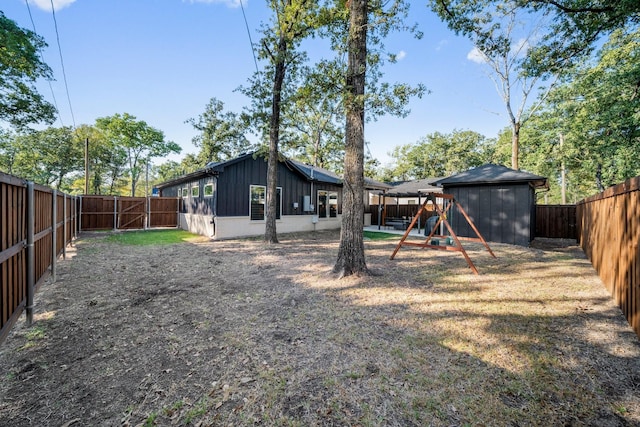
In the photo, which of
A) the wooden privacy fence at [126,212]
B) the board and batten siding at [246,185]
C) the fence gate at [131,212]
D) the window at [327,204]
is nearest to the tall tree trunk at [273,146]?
the board and batten siding at [246,185]

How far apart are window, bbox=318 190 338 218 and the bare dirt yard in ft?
33.3

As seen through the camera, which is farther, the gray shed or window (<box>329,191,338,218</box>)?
window (<box>329,191,338,218</box>)

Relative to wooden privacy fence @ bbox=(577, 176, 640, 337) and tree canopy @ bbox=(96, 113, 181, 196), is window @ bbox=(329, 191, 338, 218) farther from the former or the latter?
tree canopy @ bbox=(96, 113, 181, 196)

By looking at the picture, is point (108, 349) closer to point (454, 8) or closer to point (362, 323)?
point (362, 323)

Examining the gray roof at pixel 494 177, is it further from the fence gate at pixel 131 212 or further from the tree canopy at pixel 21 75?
the tree canopy at pixel 21 75

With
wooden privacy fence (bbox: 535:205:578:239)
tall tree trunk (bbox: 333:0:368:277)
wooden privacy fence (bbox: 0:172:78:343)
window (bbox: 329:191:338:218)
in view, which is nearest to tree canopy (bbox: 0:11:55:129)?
wooden privacy fence (bbox: 0:172:78:343)

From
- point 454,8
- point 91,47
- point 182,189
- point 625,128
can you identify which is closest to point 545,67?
point 454,8

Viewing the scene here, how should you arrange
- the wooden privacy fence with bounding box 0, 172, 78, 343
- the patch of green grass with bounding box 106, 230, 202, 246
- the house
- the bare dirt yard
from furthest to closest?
the house, the patch of green grass with bounding box 106, 230, 202, 246, the wooden privacy fence with bounding box 0, 172, 78, 343, the bare dirt yard

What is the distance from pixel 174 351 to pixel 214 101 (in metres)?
28.8

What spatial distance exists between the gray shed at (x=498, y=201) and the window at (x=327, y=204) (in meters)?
6.47

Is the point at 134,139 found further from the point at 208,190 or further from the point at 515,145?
the point at 515,145

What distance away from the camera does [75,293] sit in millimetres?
4199

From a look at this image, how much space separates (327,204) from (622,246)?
12.3 metres

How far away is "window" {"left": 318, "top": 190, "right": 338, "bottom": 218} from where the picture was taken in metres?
14.9
